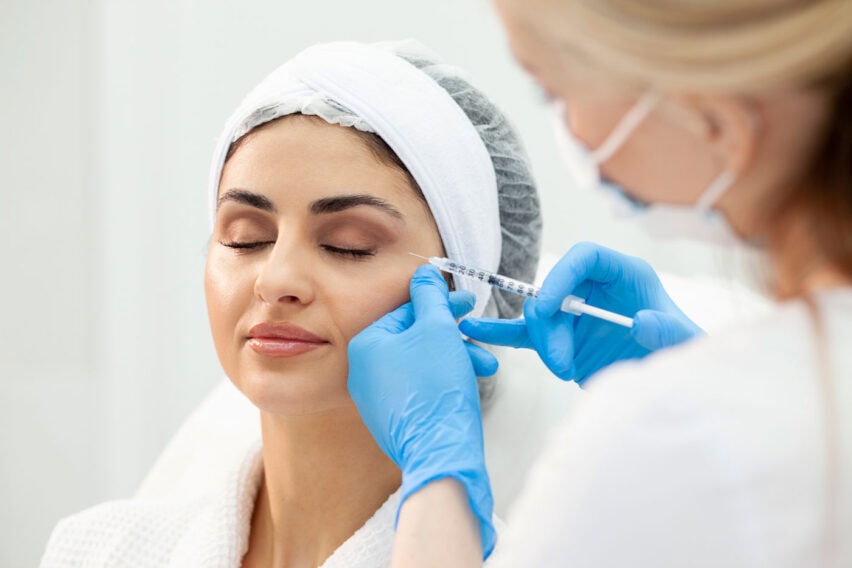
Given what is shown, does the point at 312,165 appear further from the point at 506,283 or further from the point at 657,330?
the point at 657,330

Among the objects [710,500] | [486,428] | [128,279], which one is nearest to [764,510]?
[710,500]

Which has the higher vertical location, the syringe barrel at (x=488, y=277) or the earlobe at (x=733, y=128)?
the earlobe at (x=733, y=128)

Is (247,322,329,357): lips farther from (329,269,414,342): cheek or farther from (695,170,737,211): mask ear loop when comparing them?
(695,170,737,211): mask ear loop

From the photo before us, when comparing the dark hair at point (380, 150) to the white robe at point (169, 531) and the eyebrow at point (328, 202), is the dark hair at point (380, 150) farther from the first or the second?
the white robe at point (169, 531)

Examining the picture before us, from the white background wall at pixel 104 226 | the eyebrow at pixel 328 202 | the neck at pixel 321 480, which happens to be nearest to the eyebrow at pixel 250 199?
the eyebrow at pixel 328 202

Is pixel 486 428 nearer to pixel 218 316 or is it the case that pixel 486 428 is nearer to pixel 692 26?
pixel 218 316

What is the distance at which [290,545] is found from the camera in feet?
5.07

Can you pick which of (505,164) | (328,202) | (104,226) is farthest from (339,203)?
(104,226)

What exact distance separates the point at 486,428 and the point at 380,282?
536 millimetres

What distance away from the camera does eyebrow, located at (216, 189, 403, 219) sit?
4.45ft

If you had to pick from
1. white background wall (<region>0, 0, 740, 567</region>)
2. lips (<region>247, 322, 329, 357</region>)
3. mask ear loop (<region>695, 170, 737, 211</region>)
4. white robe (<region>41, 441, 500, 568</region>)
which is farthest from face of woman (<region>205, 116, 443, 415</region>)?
white background wall (<region>0, 0, 740, 567</region>)

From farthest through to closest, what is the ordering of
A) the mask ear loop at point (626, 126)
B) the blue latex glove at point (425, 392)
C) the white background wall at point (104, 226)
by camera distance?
1. the white background wall at point (104, 226)
2. the blue latex glove at point (425, 392)
3. the mask ear loop at point (626, 126)

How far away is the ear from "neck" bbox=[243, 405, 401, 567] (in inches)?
31.2

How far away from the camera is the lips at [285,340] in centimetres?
135
